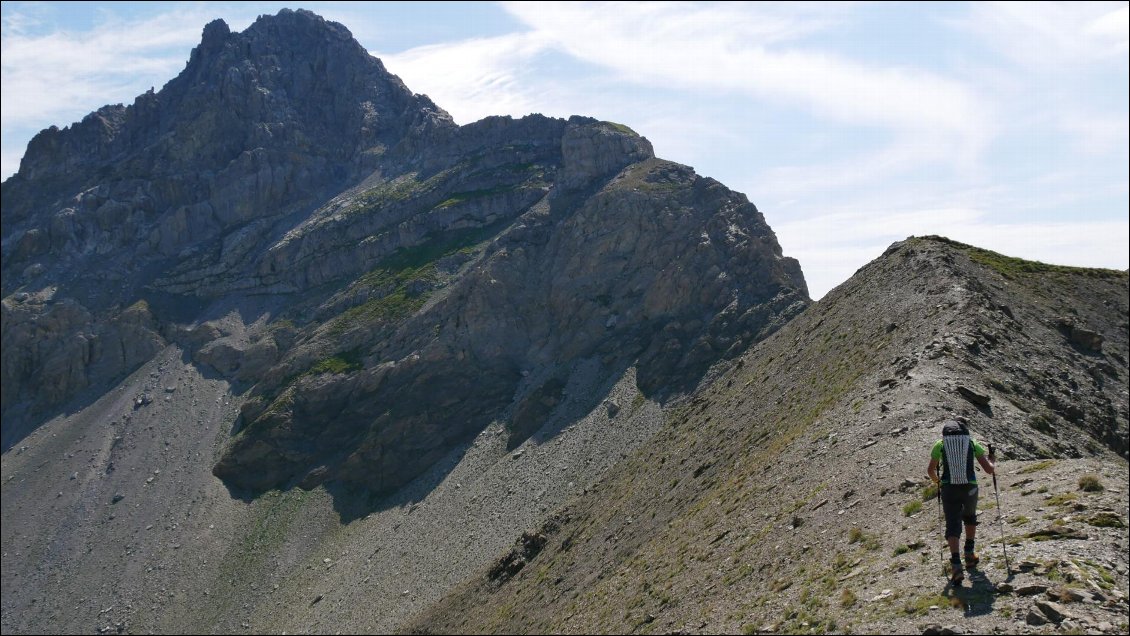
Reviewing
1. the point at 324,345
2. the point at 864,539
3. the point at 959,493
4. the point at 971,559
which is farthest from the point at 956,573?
the point at 324,345

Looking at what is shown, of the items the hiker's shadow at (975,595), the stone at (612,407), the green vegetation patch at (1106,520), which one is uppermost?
the green vegetation patch at (1106,520)

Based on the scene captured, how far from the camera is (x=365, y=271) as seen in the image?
157000 mm

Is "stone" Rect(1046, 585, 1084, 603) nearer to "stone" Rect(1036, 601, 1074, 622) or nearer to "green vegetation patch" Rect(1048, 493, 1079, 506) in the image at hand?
"stone" Rect(1036, 601, 1074, 622)

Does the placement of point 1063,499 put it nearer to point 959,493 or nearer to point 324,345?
point 959,493

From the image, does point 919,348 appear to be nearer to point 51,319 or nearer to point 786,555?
point 786,555

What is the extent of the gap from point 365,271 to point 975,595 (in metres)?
147

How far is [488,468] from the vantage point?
102m

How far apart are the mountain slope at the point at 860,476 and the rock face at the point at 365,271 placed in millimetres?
39802

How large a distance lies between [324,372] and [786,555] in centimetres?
11216

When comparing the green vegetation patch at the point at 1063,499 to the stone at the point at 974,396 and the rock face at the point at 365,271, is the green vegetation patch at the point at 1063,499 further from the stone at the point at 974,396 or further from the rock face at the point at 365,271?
the rock face at the point at 365,271

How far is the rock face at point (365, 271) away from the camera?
114m

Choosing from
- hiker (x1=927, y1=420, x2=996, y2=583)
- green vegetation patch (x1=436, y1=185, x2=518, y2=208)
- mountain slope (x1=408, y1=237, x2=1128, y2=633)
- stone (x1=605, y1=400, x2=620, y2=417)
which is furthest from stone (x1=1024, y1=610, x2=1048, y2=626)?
green vegetation patch (x1=436, y1=185, x2=518, y2=208)

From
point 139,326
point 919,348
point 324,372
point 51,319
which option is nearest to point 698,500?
Result: point 919,348

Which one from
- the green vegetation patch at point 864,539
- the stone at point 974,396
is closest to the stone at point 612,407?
the stone at point 974,396
